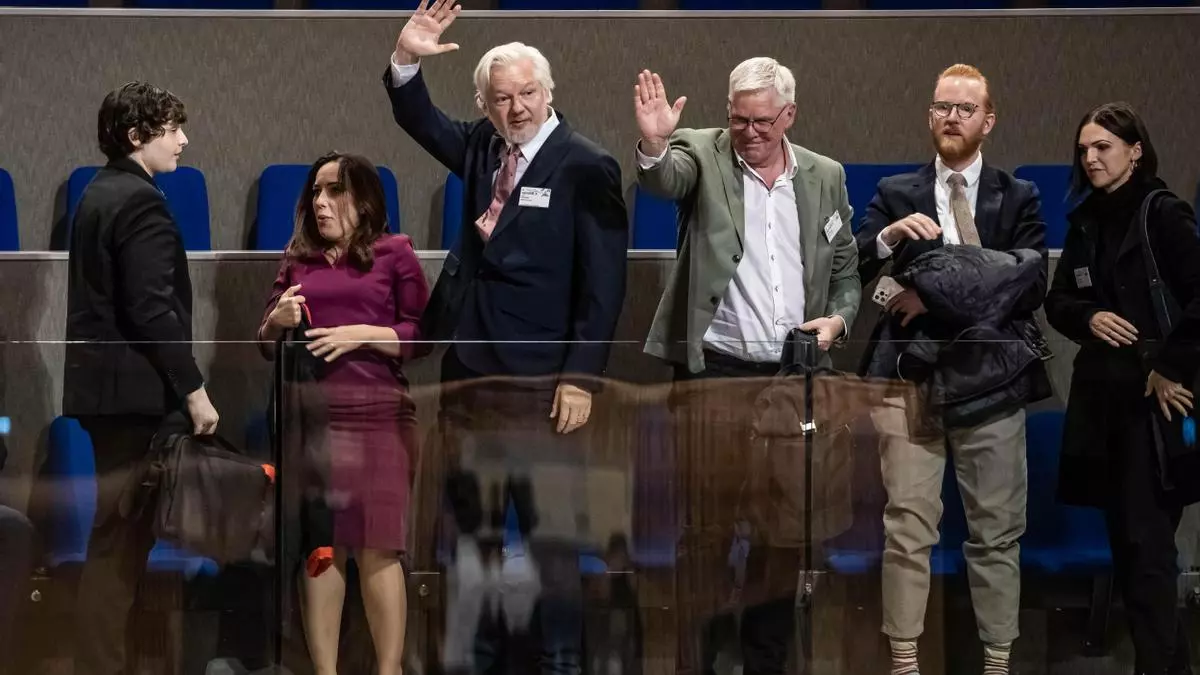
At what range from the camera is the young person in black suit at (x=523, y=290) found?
2.64m

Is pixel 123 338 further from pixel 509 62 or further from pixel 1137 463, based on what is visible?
pixel 1137 463

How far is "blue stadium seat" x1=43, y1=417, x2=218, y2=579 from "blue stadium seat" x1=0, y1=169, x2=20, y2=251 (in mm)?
1877

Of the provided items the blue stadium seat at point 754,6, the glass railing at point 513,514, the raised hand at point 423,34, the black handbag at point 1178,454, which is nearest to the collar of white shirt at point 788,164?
the glass railing at point 513,514

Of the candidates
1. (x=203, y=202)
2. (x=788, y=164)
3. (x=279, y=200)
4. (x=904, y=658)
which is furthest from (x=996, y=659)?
(x=203, y=202)

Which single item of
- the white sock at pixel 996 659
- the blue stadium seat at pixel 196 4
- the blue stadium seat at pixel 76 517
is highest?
the blue stadium seat at pixel 196 4

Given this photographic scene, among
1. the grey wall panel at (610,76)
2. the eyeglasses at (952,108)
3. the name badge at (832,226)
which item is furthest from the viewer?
the grey wall panel at (610,76)

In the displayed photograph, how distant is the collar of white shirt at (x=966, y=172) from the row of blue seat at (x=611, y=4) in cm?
177

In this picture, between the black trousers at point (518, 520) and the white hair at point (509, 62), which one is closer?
→ the black trousers at point (518, 520)

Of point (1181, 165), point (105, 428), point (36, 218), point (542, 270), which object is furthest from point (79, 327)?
point (1181, 165)

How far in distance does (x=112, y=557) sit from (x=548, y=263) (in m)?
1.04

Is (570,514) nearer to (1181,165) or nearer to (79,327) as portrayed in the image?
(79,327)

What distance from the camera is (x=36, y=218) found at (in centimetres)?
453

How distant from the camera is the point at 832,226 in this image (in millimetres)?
2980

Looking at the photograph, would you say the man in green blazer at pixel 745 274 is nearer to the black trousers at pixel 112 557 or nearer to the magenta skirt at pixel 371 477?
the magenta skirt at pixel 371 477
